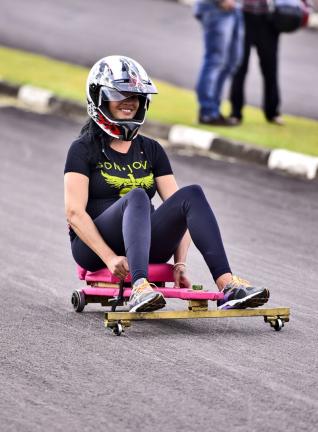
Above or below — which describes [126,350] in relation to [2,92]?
above

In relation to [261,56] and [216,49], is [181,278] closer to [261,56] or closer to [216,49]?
[216,49]

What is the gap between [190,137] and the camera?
48.2 ft

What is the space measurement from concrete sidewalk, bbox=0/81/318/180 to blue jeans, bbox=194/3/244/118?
0.42 meters

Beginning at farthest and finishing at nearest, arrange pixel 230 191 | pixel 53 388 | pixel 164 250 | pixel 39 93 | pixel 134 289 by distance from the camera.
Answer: pixel 39 93 < pixel 230 191 < pixel 164 250 < pixel 134 289 < pixel 53 388

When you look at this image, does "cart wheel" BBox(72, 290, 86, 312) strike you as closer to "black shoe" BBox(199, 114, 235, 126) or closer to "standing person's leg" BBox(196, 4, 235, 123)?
"standing person's leg" BBox(196, 4, 235, 123)

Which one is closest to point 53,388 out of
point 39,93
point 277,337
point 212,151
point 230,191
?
point 277,337

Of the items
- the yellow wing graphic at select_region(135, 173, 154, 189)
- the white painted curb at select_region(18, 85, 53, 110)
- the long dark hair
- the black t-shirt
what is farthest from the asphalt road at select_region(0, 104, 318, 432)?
the white painted curb at select_region(18, 85, 53, 110)

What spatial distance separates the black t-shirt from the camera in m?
7.88

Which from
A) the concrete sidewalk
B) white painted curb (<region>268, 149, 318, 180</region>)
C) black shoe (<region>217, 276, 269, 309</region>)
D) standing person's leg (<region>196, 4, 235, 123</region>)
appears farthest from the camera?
standing person's leg (<region>196, 4, 235, 123</region>)

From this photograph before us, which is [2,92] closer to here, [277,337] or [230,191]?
[230,191]

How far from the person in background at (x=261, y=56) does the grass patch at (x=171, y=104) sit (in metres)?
0.18

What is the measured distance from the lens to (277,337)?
7.40 metres

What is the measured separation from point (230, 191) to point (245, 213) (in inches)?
37.8

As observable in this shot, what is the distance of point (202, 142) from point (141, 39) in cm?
692
